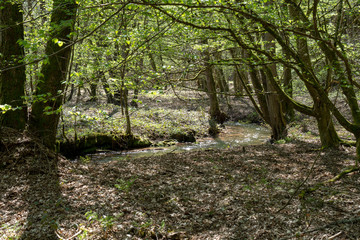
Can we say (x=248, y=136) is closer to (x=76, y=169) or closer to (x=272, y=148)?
(x=272, y=148)

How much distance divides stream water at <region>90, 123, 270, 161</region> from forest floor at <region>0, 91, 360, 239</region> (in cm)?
321

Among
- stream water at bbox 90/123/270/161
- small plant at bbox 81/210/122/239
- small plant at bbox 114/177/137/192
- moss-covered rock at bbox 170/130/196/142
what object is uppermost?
small plant at bbox 114/177/137/192

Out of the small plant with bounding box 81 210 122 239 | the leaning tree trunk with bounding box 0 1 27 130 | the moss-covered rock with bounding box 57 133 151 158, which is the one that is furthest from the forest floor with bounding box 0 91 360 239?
the moss-covered rock with bounding box 57 133 151 158

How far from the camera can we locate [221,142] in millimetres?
13836

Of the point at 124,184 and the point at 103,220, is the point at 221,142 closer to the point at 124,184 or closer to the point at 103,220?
the point at 124,184

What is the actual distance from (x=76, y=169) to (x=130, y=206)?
2.68 meters

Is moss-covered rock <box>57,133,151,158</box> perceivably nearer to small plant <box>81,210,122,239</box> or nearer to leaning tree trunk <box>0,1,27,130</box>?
leaning tree trunk <box>0,1,27,130</box>

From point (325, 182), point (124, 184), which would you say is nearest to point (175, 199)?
point (124, 184)

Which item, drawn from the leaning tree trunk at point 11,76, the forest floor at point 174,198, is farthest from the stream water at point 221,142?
the leaning tree trunk at point 11,76

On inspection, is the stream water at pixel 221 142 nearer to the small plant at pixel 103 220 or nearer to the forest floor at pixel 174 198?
the forest floor at pixel 174 198

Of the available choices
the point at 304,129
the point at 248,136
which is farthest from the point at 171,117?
the point at 304,129

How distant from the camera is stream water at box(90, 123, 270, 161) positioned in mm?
11156

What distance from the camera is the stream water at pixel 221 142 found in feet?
36.6

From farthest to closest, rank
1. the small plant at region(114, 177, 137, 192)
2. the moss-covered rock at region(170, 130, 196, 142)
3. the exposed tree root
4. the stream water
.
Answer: the moss-covered rock at region(170, 130, 196, 142) < the stream water < the small plant at region(114, 177, 137, 192) < the exposed tree root
